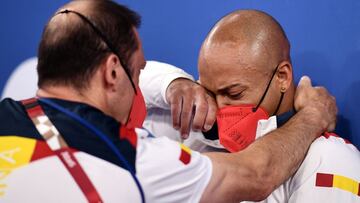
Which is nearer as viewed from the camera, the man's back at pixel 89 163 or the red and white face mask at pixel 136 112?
the man's back at pixel 89 163

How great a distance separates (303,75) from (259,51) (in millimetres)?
265

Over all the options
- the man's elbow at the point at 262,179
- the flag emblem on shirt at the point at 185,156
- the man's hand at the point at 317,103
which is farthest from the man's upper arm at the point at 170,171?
the man's hand at the point at 317,103

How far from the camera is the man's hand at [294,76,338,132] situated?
4.27 feet

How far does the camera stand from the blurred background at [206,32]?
4.58 ft

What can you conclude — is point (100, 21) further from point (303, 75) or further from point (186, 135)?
point (303, 75)

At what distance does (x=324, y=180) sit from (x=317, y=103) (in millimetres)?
238

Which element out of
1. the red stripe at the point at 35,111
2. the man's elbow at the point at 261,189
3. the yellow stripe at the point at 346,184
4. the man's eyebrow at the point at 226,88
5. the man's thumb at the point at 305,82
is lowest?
the yellow stripe at the point at 346,184

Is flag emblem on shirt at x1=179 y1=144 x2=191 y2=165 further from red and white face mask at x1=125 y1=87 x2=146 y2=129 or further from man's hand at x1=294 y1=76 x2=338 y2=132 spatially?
man's hand at x1=294 y1=76 x2=338 y2=132

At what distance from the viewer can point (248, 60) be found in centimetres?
133

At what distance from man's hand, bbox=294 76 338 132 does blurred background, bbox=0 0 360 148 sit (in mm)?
83

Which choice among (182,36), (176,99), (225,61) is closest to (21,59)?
(182,36)

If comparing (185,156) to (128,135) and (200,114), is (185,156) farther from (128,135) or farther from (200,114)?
(200,114)

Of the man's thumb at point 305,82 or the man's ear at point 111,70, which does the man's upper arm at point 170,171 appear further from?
the man's thumb at point 305,82

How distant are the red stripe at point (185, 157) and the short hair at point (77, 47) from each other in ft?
0.72
